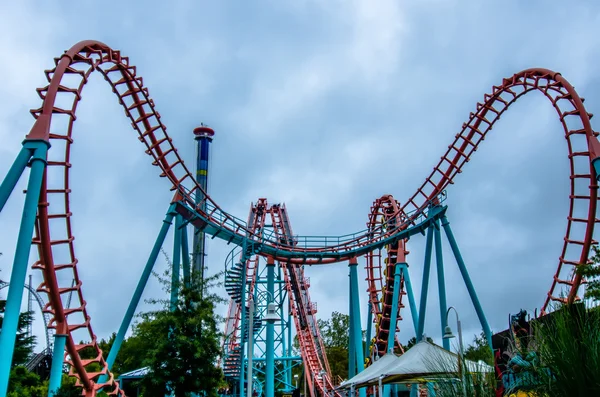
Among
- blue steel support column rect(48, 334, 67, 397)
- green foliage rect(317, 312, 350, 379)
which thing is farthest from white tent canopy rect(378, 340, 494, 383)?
green foliage rect(317, 312, 350, 379)

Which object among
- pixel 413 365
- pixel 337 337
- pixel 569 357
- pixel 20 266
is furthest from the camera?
pixel 337 337

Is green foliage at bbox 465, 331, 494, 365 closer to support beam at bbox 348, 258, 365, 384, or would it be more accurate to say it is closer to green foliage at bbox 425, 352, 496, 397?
green foliage at bbox 425, 352, 496, 397

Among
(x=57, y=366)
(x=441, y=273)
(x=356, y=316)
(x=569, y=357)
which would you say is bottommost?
(x=569, y=357)

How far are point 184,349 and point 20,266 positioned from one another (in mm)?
5171

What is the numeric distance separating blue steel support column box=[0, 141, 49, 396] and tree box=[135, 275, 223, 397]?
473 centimetres

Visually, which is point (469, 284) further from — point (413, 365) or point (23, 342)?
point (23, 342)

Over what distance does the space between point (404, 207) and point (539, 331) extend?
17.5 meters

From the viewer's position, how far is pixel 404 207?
2264cm

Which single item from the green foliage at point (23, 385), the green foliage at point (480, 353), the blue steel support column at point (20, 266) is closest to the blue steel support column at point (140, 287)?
the green foliage at point (23, 385)

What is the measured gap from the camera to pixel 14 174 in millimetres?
10820

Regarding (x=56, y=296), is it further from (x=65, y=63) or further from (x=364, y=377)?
(x=364, y=377)

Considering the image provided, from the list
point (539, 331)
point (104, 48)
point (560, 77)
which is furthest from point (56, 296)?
point (560, 77)

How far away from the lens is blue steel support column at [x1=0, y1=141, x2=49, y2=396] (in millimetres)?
9766

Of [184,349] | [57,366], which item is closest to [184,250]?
[184,349]
